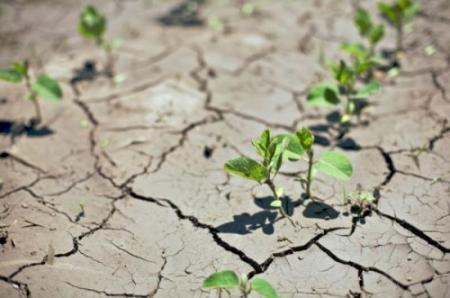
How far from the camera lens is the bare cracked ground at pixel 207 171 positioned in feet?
6.77

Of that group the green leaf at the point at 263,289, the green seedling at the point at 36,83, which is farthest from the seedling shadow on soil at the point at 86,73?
the green leaf at the point at 263,289

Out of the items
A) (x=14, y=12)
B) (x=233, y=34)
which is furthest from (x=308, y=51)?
(x=14, y=12)

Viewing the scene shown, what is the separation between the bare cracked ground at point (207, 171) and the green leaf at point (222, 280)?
9.0 inches

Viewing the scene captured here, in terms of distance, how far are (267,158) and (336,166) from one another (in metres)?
0.37

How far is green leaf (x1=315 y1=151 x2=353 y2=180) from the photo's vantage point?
2219mm

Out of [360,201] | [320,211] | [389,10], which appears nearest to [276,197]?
[320,211]

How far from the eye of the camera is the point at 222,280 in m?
1.78

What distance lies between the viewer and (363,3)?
4.30 m

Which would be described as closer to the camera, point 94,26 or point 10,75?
point 10,75

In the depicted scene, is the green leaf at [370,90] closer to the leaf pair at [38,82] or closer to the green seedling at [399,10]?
the green seedling at [399,10]

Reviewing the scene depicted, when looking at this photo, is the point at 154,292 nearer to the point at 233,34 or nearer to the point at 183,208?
the point at 183,208

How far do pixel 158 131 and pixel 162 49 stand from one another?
3.71 feet

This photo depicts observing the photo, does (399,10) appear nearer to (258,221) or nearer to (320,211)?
(320,211)

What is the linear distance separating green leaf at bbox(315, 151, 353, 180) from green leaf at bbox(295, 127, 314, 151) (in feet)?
0.39
